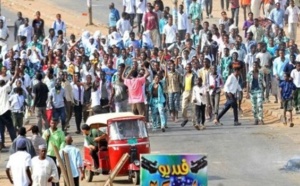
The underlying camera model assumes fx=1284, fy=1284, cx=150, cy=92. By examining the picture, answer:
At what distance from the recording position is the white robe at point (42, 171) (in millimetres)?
23734

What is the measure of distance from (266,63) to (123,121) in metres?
10.6

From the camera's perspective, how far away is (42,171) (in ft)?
77.9

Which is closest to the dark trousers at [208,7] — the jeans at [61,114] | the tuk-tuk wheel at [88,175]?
the jeans at [61,114]

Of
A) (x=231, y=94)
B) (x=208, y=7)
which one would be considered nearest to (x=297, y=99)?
(x=231, y=94)

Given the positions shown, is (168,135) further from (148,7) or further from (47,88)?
(148,7)

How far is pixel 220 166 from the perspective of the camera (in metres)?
30.2

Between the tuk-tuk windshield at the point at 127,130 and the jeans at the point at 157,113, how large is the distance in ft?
20.5

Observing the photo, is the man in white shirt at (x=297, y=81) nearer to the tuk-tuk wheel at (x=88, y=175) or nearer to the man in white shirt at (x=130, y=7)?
the tuk-tuk wheel at (x=88, y=175)

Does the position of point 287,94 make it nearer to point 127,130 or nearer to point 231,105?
point 231,105

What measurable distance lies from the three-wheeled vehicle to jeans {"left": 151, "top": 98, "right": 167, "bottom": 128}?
5877mm

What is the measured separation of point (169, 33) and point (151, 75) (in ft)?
19.8

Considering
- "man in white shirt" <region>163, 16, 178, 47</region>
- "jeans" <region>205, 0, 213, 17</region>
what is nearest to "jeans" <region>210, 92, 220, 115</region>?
"man in white shirt" <region>163, 16, 178, 47</region>

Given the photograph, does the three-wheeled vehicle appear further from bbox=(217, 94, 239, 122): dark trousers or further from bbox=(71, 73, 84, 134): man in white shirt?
bbox=(217, 94, 239, 122): dark trousers

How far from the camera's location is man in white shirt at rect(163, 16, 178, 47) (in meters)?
42.0
